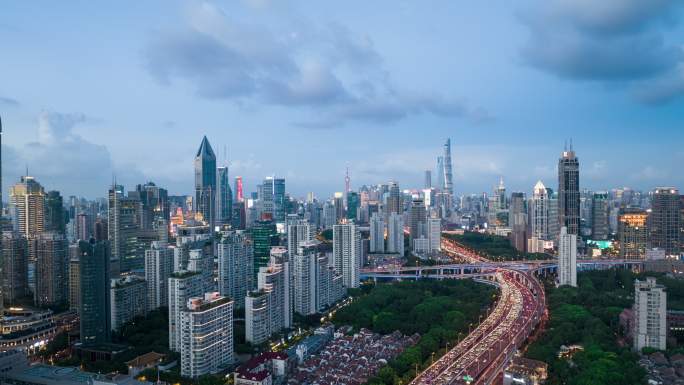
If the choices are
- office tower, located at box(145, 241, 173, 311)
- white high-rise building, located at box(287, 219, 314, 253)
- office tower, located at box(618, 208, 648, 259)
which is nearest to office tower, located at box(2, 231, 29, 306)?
office tower, located at box(145, 241, 173, 311)

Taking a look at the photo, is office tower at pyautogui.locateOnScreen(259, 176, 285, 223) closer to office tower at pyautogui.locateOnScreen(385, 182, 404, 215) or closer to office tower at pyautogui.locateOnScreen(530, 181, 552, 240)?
office tower at pyautogui.locateOnScreen(385, 182, 404, 215)

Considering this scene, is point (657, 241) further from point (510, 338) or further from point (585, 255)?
point (510, 338)

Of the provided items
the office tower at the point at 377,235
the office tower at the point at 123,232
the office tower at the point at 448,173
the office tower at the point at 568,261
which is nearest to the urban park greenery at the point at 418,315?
the office tower at the point at 568,261

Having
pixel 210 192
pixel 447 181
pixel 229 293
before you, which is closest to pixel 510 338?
pixel 229 293

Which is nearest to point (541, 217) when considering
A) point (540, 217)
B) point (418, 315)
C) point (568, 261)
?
point (540, 217)

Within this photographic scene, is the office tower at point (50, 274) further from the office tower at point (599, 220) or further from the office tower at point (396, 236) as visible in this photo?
the office tower at point (599, 220)

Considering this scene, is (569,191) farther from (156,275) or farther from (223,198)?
(223,198)
